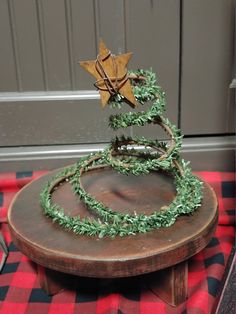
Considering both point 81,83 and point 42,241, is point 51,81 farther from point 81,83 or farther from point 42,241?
point 42,241

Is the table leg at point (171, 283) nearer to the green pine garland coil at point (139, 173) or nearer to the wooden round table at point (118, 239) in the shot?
the wooden round table at point (118, 239)

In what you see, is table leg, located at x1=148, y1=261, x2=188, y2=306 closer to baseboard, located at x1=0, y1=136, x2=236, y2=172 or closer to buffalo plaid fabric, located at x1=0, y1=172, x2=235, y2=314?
buffalo plaid fabric, located at x1=0, y1=172, x2=235, y2=314

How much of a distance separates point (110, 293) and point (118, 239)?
10.5 inches

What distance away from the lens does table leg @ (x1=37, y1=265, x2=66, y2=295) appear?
1036 mm

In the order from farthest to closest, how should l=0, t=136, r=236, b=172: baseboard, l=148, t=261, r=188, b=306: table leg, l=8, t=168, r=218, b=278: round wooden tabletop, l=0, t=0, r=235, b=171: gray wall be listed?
l=0, t=136, r=236, b=172: baseboard, l=0, t=0, r=235, b=171: gray wall, l=148, t=261, r=188, b=306: table leg, l=8, t=168, r=218, b=278: round wooden tabletop

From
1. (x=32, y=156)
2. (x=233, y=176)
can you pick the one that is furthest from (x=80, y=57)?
(x=233, y=176)

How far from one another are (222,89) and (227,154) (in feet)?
0.68

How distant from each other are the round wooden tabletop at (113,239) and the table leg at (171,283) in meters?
0.10

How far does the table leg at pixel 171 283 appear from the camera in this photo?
946 mm

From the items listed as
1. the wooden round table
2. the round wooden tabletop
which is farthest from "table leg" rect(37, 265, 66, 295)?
the round wooden tabletop

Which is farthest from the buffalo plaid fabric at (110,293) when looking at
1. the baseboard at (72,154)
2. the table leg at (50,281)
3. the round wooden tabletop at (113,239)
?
the baseboard at (72,154)

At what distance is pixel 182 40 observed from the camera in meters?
1.29

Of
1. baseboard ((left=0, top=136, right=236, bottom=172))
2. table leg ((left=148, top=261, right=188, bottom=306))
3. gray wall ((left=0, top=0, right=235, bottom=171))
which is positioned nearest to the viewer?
table leg ((left=148, top=261, right=188, bottom=306))


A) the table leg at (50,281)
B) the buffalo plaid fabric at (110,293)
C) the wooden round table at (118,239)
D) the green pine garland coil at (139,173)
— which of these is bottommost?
the buffalo plaid fabric at (110,293)
